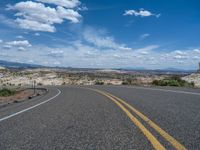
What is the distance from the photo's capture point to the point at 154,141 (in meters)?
4.90

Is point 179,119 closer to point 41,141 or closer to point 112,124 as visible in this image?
point 112,124

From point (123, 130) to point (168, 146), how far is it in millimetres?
1555

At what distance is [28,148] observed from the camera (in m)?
4.76

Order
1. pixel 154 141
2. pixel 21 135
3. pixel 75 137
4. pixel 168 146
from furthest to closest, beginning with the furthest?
pixel 21 135 < pixel 75 137 < pixel 154 141 < pixel 168 146

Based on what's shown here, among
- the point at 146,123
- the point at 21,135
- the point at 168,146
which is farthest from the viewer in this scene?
the point at 146,123

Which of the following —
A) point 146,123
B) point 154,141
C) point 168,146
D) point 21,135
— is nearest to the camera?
point 168,146

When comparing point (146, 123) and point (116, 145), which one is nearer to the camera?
point (116, 145)

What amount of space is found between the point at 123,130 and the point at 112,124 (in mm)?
796

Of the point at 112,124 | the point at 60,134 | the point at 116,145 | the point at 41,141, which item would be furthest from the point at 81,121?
the point at 116,145

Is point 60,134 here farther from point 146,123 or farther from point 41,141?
point 146,123

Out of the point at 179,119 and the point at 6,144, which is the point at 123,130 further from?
the point at 6,144

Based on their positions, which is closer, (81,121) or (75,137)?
(75,137)

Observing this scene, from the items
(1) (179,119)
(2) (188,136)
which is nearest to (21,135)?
(2) (188,136)

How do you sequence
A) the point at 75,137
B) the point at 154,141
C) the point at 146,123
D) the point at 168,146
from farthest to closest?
the point at 146,123 < the point at 75,137 < the point at 154,141 < the point at 168,146
